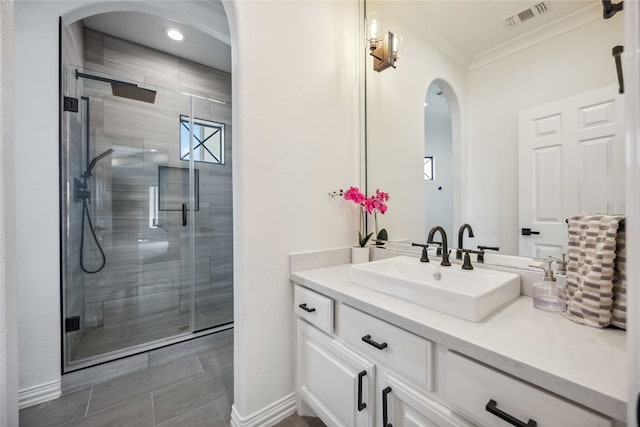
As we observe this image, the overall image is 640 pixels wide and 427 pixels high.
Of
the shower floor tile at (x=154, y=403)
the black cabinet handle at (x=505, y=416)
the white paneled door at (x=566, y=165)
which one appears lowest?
the shower floor tile at (x=154, y=403)

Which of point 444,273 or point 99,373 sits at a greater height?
point 444,273

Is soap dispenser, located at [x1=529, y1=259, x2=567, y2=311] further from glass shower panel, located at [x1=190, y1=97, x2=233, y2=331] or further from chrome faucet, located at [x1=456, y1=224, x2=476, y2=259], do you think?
glass shower panel, located at [x1=190, y1=97, x2=233, y2=331]

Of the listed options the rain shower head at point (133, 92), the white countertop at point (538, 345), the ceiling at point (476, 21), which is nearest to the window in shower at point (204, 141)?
the rain shower head at point (133, 92)

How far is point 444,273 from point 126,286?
103 inches

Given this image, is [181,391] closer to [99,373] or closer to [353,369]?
[99,373]

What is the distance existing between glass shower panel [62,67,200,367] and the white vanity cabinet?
1.63 m

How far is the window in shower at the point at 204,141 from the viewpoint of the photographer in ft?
8.21

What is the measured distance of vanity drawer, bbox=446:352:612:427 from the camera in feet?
1.71

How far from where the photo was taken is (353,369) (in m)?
0.99

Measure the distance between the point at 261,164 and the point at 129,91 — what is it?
1.88 m

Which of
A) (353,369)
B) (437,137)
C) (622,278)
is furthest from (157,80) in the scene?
(622,278)

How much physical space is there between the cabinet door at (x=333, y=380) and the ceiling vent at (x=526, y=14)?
1.51 metres

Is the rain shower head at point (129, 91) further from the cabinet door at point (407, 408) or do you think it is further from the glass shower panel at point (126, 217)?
the cabinet door at point (407, 408)

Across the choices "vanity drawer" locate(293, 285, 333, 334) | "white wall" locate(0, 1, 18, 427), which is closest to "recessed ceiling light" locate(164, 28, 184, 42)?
"white wall" locate(0, 1, 18, 427)
